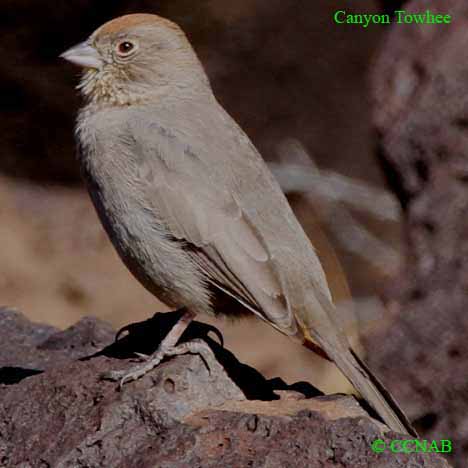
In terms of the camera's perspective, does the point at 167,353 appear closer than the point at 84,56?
Yes

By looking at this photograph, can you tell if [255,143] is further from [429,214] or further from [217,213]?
→ [217,213]

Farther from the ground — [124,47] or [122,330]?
[124,47]

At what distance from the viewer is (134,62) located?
6512mm

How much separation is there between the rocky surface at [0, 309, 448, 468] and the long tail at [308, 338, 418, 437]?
0.20 m

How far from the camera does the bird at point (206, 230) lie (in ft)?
18.8

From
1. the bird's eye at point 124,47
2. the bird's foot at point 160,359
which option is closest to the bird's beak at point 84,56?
the bird's eye at point 124,47

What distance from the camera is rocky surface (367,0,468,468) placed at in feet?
23.1

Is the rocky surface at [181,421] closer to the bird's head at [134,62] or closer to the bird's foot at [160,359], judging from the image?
the bird's foot at [160,359]

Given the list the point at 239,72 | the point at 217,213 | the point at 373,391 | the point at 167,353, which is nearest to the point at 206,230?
the point at 217,213

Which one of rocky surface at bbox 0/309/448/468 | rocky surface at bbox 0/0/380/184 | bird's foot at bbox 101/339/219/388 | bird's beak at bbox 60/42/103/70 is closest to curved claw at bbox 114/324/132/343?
rocky surface at bbox 0/309/448/468

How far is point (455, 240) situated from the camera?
719 centimetres

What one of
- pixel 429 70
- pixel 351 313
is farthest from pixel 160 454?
pixel 351 313

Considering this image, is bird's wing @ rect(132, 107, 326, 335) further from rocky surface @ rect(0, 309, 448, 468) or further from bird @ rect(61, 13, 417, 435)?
rocky surface @ rect(0, 309, 448, 468)

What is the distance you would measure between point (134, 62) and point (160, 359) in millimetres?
1692
